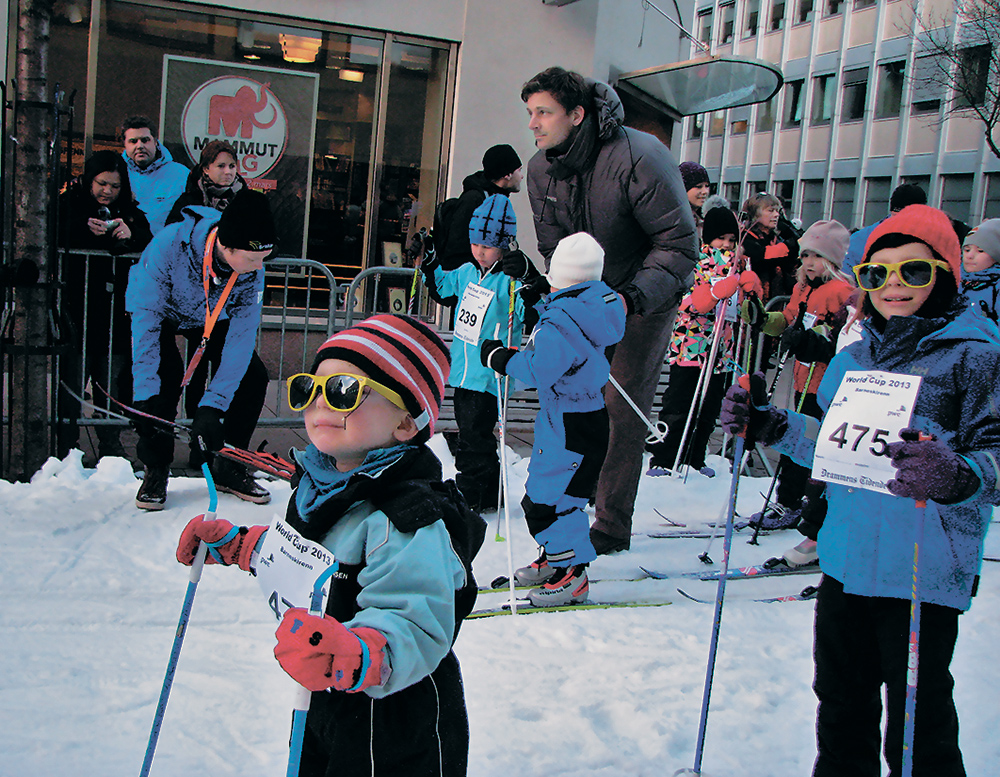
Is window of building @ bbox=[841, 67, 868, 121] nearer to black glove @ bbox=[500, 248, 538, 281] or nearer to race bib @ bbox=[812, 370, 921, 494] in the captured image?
black glove @ bbox=[500, 248, 538, 281]

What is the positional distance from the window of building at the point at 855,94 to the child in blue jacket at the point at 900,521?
A: 3606 centimetres

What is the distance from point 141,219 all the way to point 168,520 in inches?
99.3

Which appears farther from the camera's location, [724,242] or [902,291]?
[724,242]

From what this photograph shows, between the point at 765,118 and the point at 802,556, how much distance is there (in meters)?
38.6

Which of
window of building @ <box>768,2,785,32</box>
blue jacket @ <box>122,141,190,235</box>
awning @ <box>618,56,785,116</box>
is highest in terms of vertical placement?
window of building @ <box>768,2,785,32</box>

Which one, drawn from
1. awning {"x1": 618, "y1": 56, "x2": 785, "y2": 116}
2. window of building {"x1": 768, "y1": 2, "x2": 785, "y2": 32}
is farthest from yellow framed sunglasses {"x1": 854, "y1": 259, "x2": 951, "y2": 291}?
window of building {"x1": 768, "y1": 2, "x2": 785, "y2": 32}

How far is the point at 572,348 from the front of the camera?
3.90 meters

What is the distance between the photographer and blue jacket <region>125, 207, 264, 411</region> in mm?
4887

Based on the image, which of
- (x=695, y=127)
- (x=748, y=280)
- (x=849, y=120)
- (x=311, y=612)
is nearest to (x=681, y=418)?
(x=748, y=280)

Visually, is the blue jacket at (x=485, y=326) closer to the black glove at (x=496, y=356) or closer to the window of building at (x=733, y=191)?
the black glove at (x=496, y=356)

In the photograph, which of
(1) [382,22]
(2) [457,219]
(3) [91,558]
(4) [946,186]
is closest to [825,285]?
(2) [457,219]

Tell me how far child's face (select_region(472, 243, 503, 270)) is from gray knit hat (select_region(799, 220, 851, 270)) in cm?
224

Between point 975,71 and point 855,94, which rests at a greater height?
point 855,94

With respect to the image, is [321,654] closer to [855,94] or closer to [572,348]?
[572,348]
